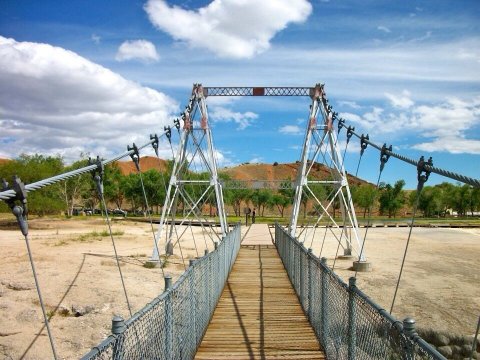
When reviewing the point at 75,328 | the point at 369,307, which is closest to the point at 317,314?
the point at 369,307

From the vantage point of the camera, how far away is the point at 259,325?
818 cm

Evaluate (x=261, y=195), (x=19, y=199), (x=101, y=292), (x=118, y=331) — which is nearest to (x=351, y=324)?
(x=118, y=331)

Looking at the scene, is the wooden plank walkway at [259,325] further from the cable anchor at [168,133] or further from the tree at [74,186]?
the tree at [74,186]

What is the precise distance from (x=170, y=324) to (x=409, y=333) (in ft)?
8.74

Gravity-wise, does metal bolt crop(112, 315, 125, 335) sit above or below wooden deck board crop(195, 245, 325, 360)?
above

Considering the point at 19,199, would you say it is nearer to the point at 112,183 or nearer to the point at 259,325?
the point at 259,325

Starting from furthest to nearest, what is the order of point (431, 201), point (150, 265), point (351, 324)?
point (431, 201) < point (150, 265) < point (351, 324)

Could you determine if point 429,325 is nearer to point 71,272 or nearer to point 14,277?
point 71,272

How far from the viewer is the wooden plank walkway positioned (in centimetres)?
679

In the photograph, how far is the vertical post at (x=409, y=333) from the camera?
3223 millimetres

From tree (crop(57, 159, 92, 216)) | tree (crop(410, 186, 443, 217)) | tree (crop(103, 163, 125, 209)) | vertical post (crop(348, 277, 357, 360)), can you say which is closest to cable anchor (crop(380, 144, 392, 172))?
vertical post (crop(348, 277, 357, 360))

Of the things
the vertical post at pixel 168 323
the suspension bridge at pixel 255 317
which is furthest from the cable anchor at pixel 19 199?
the vertical post at pixel 168 323

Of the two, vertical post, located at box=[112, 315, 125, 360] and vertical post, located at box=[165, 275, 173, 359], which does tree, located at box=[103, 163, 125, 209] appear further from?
vertical post, located at box=[112, 315, 125, 360]

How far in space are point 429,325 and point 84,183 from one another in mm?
51069
